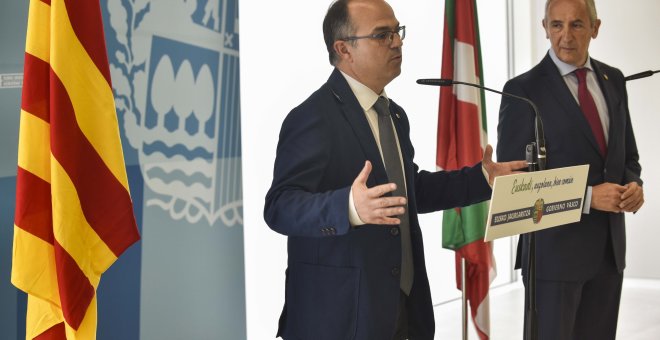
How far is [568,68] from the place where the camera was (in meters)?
3.14

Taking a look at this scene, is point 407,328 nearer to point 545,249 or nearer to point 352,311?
point 352,311

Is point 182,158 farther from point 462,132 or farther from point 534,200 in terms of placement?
point 534,200

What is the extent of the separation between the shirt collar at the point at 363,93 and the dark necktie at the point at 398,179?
0.19 feet

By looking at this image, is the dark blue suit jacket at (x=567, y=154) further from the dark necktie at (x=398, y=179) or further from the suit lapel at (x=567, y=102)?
the dark necktie at (x=398, y=179)

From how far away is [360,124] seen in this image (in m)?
2.30

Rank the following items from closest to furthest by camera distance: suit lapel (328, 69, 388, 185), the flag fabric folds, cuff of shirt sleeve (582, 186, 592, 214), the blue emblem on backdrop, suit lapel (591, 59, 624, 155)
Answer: suit lapel (328, 69, 388, 185) < cuff of shirt sleeve (582, 186, 592, 214) < suit lapel (591, 59, 624, 155) < the blue emblem on backdrop < the flag fabric folds

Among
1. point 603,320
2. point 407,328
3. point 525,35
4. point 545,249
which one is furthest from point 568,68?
point 525,35

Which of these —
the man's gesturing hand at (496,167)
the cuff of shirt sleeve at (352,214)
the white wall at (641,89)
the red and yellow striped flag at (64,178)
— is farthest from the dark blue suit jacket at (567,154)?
the white wall at (641,89)

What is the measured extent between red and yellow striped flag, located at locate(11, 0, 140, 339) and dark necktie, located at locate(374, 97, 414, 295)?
2.71 feet

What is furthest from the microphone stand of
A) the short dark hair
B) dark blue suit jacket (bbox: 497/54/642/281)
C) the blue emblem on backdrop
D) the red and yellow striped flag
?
the blue emblem on backdrop

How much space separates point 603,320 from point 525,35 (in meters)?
4.66

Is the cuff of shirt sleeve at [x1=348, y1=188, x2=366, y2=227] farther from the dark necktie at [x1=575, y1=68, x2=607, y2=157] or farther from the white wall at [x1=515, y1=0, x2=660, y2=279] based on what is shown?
the white wall at [x1=515, y1=0, x2=660, y2=279]

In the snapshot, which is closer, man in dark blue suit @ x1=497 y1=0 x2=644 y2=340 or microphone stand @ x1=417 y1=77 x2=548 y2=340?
microphone stand @ x1=417 y1=77 x2=548 y2=340

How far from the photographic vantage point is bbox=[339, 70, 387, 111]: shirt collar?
239 centimetres
